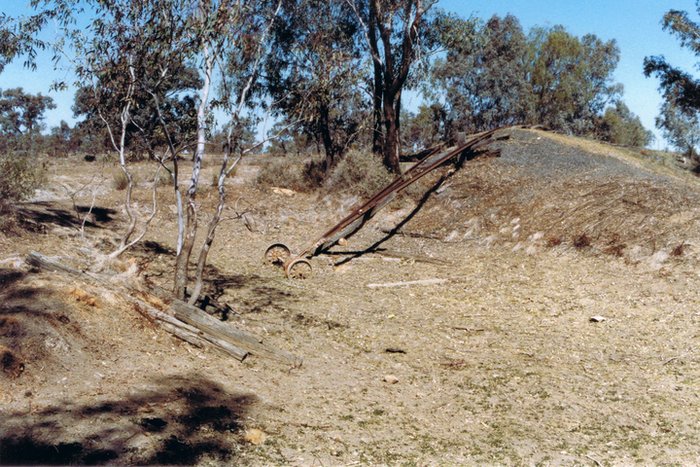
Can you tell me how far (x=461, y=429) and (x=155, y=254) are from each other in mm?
8216

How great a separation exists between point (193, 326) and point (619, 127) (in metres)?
38.1

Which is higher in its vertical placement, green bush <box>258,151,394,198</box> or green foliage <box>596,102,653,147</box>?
green foliage <box>596,102,653,147</box>

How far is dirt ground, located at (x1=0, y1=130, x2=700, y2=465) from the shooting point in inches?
218

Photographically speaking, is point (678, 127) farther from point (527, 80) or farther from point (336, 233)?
point (336, 233)

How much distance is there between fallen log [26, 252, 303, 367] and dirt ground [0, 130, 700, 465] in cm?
16

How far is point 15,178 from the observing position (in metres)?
12.8

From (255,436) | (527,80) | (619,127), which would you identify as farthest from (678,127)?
(255,436)

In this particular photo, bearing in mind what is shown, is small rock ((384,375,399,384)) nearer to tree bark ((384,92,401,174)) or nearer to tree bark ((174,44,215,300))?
tree bark ((174,44,215,300))

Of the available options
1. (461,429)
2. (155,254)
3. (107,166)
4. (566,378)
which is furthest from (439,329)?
(107,166)

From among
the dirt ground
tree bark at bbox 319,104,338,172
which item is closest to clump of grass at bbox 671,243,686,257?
the dirt ground

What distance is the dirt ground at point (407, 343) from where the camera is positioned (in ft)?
18.2

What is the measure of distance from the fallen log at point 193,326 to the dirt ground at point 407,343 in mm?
157

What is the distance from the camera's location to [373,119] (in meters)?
20.2

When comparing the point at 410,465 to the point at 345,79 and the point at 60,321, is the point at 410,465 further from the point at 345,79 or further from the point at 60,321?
the point at 345,79
